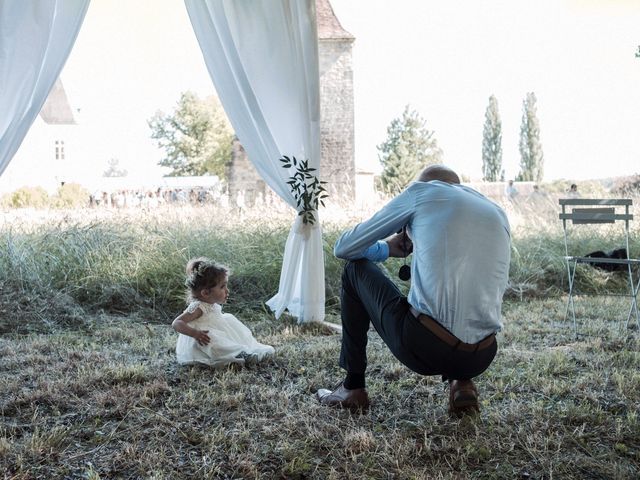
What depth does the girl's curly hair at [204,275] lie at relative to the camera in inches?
111

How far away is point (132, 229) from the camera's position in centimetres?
527

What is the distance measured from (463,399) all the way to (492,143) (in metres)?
30.4

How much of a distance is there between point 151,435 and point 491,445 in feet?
3.56

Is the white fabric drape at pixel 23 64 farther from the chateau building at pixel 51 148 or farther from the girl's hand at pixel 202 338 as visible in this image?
the chateau building at pixel 51 148

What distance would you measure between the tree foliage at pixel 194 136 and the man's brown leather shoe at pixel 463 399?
22.6 metres

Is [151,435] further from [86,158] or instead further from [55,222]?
[86,158]

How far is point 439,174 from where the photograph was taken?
197 cm

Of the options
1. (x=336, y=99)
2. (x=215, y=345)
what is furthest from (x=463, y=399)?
(x=336, y=99)

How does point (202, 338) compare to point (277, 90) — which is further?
point (277, 90)

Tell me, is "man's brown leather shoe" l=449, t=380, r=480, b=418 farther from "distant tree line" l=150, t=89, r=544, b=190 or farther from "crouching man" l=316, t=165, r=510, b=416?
"distant tree line" l=150, t=89, r=544, b=190

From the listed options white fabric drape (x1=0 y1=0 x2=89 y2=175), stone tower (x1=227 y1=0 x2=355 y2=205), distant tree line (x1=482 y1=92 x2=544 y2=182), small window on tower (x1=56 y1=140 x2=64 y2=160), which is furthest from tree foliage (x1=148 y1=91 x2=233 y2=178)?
white fabric drape (x1=0 y1=0 x2=89 y2=175)

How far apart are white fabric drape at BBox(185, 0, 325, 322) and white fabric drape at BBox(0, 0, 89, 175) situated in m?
0.88

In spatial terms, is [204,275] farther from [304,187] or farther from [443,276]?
[443,276]

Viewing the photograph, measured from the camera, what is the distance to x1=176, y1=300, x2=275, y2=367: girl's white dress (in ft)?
9.18
